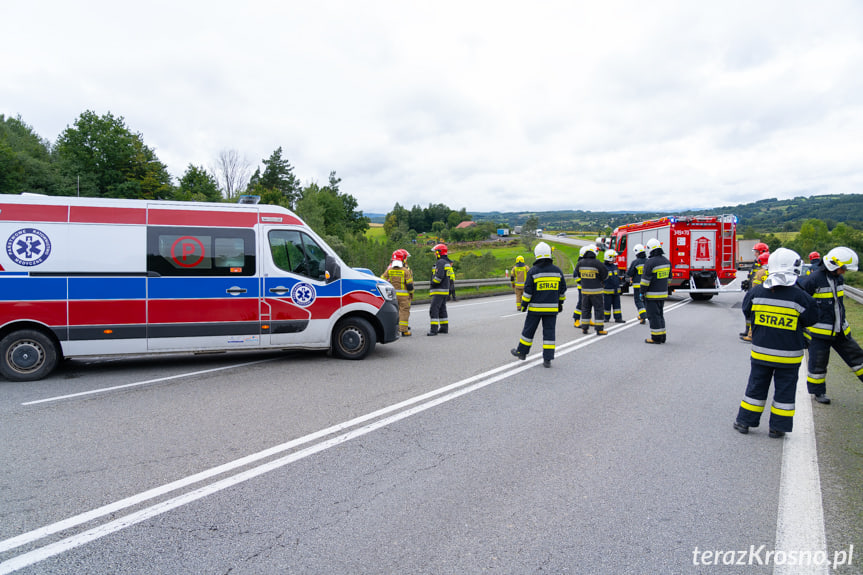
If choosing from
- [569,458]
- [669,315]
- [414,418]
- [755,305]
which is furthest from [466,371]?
[669,315]

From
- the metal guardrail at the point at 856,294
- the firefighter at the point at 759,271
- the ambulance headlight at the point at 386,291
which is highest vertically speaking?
the firefighter at the point at 759,271

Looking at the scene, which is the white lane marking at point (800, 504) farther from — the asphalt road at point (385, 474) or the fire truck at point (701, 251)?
the fire truck at point (701, 251)

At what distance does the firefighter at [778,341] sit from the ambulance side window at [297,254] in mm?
5969

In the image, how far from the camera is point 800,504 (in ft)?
12.1

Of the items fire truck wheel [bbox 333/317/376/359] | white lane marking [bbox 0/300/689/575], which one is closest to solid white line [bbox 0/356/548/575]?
white lane marking [bbox 0/300/689/575]

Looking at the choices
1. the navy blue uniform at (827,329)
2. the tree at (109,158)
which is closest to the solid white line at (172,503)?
the navy blue uniform at (827,329)

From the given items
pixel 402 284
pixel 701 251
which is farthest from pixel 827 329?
pixel 701 251

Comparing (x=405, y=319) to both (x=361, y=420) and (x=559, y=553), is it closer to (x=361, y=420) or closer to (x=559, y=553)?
(x=361, y=420)

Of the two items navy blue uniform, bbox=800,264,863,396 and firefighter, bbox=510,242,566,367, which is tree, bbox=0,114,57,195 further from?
navy blue uniform, bbox=800,264,863,396

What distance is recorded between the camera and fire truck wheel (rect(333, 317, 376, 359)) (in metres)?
8.63

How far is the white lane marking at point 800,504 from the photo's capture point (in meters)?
3.11

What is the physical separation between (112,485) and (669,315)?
15837 mm

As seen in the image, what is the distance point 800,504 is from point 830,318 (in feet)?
11.1

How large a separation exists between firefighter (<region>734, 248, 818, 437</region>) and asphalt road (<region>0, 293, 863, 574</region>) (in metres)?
0.27
